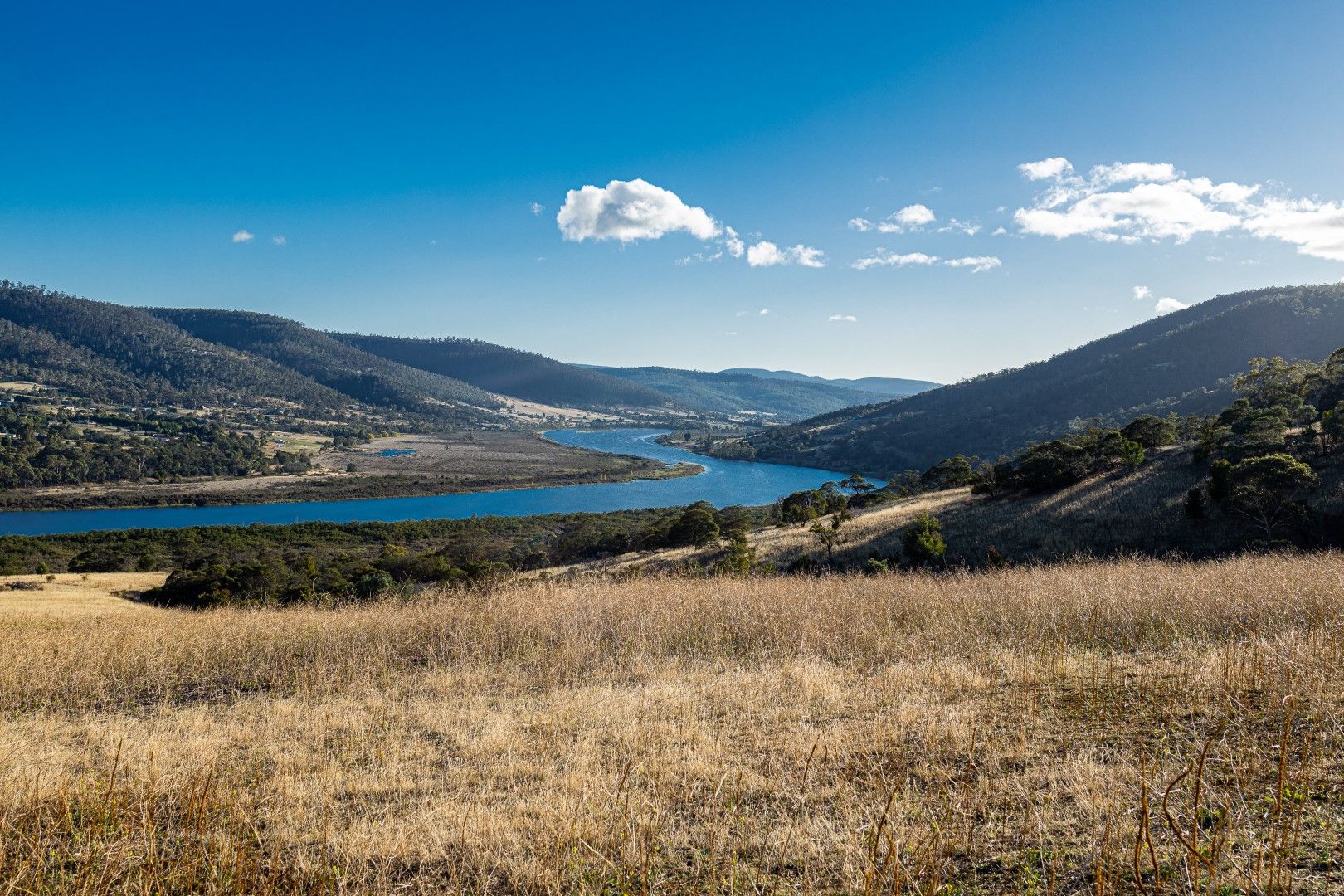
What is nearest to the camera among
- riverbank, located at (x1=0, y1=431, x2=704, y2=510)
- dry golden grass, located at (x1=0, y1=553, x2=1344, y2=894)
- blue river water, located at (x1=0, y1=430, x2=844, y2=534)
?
dry golden grass, located at (x1=0, y1=553, x2=1344, y2=894)

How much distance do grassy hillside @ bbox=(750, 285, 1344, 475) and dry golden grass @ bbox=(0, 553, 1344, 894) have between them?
335 feet

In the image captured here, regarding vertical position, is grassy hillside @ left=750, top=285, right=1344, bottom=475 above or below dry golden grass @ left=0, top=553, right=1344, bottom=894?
above

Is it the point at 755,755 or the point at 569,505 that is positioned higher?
the point at 755,755

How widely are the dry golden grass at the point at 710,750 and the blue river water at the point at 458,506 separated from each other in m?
80.1

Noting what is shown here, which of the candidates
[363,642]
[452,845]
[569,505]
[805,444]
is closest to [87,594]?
[363,642]

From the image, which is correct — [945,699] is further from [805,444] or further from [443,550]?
[805,444]

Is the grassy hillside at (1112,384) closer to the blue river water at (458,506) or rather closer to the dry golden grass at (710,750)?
the blue river water at (458,506)

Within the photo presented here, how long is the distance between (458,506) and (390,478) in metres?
24.6

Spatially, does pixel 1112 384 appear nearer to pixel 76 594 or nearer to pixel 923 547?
pixel 923 547

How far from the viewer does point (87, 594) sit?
31.9 meters

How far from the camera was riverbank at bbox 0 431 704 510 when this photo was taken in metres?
91.9

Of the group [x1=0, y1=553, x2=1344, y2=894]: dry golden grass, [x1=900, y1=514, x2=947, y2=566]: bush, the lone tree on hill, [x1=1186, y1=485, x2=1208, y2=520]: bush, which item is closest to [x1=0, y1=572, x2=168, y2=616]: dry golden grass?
[x1=0, y1=553, x2=1344, y2=894]: dry golden grass

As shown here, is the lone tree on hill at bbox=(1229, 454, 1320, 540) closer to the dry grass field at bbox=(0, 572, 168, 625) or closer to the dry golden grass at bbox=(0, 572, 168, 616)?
the dry grass field at bbox=(0, 572, 168, 625)

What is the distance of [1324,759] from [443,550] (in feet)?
190
